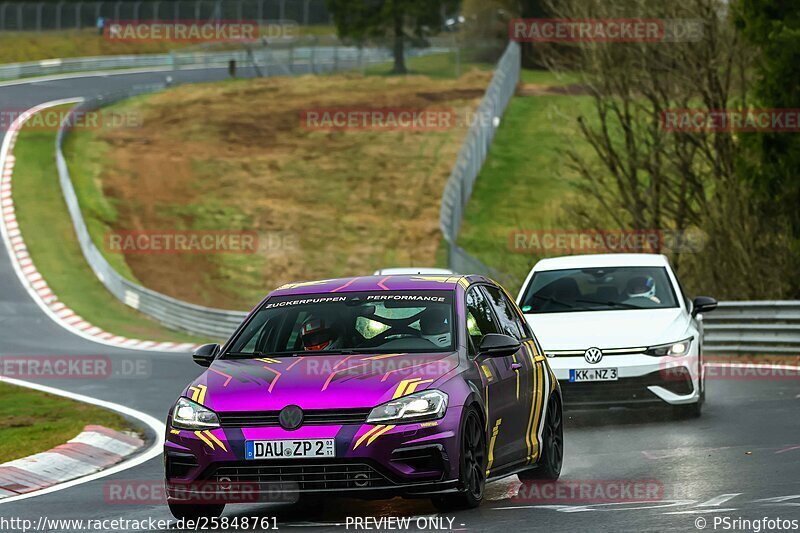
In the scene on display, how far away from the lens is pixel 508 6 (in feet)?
294

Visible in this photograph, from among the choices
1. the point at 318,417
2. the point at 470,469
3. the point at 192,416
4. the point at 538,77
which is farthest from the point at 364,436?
the point at 538,77

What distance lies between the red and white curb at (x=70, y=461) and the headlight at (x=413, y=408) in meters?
3.81

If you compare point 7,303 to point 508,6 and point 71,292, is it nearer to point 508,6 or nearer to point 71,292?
point 71,292

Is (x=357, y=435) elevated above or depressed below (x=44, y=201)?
above

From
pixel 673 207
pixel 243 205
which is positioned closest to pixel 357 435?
pixel 673 207

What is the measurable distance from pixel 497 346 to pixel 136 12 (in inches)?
3622

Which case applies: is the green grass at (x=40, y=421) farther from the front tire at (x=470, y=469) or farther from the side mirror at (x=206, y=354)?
the front tire at (x=470, y=469)

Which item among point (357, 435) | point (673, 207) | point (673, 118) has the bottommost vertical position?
point (673, 207)

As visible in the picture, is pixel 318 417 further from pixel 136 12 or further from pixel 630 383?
pixel 136 12

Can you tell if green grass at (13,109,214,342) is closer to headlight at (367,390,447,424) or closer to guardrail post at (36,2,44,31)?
headlight at (367,390,447,424)

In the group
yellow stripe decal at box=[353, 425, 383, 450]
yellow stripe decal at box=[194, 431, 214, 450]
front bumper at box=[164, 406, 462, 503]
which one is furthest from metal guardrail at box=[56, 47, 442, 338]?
yellow stripe decal at box=[353, 425, 383, 450]

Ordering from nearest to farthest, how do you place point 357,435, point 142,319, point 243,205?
point 357,435
point 142,319
point 243,205

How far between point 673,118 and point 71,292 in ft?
56.8

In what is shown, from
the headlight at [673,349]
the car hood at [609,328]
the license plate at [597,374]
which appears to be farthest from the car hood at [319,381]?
the headlight at [673,349]
